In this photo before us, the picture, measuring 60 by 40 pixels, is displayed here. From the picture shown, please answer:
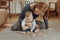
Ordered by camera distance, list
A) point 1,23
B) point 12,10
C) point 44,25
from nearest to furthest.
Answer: point 44,25, point 1,23, point 12,10

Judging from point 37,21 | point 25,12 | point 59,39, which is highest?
point 25,12

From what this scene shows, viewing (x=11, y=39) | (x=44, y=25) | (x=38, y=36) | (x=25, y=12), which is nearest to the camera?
(x=11, y=39)

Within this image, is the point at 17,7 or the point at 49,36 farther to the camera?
the point at 17,7

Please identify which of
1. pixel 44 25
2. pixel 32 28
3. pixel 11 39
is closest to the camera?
pixel 11 39

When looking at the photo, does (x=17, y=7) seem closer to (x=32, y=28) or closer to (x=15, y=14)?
(x=15, y=14)

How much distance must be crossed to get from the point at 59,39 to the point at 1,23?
7.30ft

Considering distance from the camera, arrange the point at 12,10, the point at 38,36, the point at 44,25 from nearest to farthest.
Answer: the point at 38,36, the point at 44,25, the point at 12,10

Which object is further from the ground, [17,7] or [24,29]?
[17,7]

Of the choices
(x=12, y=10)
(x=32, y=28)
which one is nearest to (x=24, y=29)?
(x=32, y=28)

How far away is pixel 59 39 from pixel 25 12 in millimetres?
A: 940

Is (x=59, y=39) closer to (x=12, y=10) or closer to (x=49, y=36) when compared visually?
(x=49, y=36)

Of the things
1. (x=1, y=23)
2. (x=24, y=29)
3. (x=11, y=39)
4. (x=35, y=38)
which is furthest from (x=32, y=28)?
(x=1, y=23)

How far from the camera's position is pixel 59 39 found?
2.56 metres

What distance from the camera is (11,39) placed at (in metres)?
2.48
